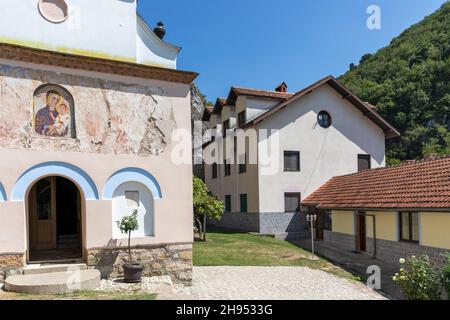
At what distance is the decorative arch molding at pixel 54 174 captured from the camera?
9.52 meters

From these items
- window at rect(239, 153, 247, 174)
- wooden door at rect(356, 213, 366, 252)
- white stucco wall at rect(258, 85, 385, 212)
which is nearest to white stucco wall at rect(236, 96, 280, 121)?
white stucco wall at rect(258, 85, 385, 212)

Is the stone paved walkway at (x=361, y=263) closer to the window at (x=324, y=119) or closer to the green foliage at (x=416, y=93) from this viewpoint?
the window at (x=324, y=119)

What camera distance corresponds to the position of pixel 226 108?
26422 millimetres

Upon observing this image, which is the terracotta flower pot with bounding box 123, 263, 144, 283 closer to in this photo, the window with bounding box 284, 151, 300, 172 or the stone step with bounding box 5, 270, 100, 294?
the stone step with bounding box 5, 270, 100, 294

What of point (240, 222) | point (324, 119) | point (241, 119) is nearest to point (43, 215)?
point (240, 222)

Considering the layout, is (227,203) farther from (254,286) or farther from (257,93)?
(254,286)

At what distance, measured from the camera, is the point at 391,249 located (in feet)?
50.7

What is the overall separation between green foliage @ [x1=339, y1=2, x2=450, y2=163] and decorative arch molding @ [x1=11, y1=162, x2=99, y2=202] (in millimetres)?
41318

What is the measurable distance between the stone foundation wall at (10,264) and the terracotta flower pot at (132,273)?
104 inches

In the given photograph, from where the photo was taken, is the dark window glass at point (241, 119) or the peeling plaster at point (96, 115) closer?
the peeling plaster at point (96, 115)

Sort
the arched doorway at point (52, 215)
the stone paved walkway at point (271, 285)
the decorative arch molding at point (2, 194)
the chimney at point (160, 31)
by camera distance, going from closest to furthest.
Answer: the decorative arch molding at point (2, 194), the stone paved walkway at point (271, 285), the chimney at point (160, 31), the arched doorway at point (52, 215)

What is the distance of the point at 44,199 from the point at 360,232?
14160mm

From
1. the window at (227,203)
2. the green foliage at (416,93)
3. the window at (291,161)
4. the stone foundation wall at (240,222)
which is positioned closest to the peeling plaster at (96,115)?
the window at (291,161)

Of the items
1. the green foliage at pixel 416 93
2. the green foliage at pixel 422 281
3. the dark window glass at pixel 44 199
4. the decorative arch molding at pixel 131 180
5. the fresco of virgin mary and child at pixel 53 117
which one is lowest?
the green foliage at pixel 422 281
